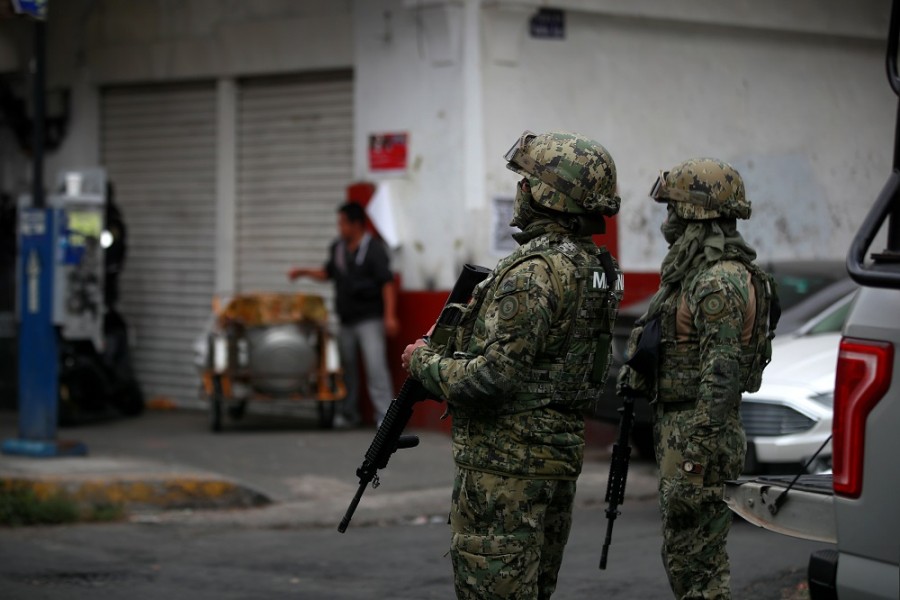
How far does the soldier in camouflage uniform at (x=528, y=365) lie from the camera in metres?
4.07

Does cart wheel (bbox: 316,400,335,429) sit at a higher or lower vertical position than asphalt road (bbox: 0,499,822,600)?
higher

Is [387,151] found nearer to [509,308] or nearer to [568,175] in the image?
[568,175]

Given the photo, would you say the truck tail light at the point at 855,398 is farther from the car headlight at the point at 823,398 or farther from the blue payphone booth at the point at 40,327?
the blue payphone booth at the point at 40,327

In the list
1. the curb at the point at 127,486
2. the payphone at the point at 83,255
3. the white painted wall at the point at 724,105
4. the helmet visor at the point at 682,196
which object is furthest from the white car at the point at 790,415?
the payphone at the point at 83,255

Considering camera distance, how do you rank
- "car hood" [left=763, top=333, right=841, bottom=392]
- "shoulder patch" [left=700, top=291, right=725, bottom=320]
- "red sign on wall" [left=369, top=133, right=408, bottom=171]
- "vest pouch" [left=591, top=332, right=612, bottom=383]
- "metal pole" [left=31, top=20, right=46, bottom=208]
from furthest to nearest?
"red sign on wall" [left=369, top=133, right=408, bottom=171] → "metal pole" [left=31, top=20, right=46, bottom=208] → "car hood" [left=763, top=333, right=841, bottom=392] → "shoulder patch" [left=700, top=291, right=725, bottom=320] → "vest pouch" [left=591, top=332, right=612, bottom=383]

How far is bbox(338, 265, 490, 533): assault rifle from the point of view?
4.23 m

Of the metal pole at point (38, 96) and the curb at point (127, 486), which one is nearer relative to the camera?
the curb at point (127, 486)

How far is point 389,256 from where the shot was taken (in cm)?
1162

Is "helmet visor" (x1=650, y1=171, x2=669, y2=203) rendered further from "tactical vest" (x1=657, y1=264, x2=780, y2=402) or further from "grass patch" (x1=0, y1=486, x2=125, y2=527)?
"grass patch" (x1=0, y1=486, x2=125, y2=527)

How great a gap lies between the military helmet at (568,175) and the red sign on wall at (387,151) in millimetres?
7454

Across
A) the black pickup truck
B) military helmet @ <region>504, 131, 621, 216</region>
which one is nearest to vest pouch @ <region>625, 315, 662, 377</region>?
military helmet @ <region>504, 131, 621, 216</region>

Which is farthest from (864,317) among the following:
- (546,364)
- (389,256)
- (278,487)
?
(389,256)

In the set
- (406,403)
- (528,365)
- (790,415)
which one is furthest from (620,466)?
(790,415)

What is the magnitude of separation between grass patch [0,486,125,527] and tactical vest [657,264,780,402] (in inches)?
177
